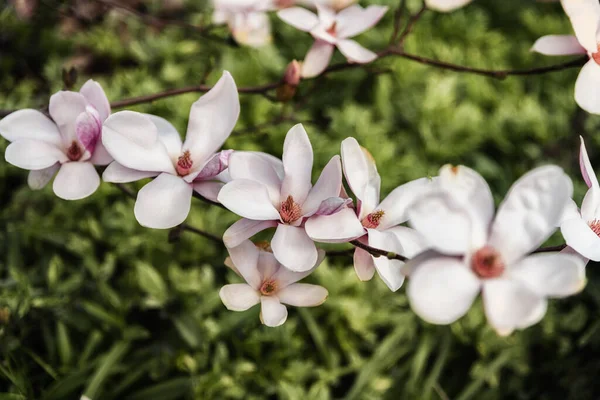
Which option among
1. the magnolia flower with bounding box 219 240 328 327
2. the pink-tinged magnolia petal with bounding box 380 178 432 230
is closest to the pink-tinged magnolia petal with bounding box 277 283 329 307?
the magnolia flower with bounding box 219 240 328 327

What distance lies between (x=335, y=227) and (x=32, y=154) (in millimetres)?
393

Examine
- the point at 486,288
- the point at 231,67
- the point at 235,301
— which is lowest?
the point at 231,67

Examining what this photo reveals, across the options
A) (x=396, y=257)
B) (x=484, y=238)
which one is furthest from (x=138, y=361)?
(x=484, y=238)

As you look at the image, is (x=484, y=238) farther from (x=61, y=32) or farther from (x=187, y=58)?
(x=61, y=32)

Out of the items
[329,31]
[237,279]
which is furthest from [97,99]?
[237,279]

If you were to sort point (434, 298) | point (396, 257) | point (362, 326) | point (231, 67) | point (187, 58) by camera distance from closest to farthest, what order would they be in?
point (434, 298), point (396, 257), point (362, 326), point (231, 67), point (187, 58)

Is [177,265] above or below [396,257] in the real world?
below

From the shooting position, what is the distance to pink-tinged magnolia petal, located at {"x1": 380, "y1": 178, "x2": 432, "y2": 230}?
27.6 inches

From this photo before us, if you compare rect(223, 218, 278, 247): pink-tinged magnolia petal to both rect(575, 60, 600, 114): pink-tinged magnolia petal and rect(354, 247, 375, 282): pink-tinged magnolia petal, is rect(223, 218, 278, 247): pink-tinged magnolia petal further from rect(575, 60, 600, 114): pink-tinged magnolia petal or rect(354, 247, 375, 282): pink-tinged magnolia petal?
rect(575, 60, 600, 114): pink-tinged magnolia petal

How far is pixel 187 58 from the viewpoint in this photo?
2.14m

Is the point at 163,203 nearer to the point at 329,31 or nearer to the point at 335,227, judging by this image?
the point at 335,227

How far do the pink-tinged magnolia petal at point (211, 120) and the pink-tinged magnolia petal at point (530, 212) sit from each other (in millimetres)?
342

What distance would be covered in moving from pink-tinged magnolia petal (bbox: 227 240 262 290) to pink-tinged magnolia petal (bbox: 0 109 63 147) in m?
0.29

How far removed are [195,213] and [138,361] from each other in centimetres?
44
